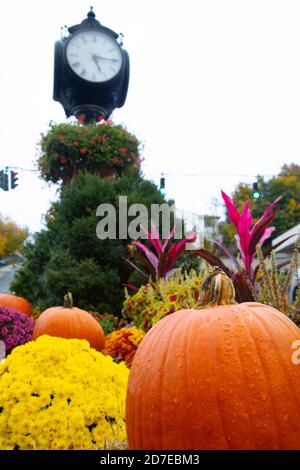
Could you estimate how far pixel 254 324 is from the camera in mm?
1288

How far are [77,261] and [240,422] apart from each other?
159 inches

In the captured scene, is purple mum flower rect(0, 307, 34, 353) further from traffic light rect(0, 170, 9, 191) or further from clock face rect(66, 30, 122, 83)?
traffic light rect(0, 170, 9, 191)

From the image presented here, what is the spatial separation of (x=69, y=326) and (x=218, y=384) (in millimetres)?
2733

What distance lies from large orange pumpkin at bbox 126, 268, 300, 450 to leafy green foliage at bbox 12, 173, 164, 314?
3286 millimetres

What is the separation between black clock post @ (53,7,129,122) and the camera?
23.5 ft

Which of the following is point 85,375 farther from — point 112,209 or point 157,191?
point 157,191

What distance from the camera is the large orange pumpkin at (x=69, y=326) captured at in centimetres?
373

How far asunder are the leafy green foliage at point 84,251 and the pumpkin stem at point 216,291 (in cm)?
320

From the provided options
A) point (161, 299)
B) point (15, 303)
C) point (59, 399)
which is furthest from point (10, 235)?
point (59, 399)

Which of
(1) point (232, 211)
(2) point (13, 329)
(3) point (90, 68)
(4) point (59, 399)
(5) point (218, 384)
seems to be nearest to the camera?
(5) point (218, 384)

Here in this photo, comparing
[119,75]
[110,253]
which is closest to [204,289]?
[110,253]

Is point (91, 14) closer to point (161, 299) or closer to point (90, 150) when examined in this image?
point (90, 150)

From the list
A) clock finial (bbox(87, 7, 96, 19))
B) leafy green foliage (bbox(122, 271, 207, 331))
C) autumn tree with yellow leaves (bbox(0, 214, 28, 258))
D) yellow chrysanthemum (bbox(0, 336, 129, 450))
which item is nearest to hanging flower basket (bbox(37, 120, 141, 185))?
clock finial (bbox(87, 7, 96, 19))

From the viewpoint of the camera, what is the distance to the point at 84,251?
511 cm
